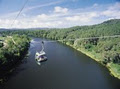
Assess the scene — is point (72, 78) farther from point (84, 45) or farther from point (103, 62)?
point (84, 45)

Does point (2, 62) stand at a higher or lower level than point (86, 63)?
higher

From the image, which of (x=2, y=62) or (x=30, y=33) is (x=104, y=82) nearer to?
(x=2, y=62)

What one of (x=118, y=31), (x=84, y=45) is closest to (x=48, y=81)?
A: (x=84, y=45)

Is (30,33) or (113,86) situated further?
(30,33)

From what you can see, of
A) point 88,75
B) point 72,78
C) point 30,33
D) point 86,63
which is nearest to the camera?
point 72,78

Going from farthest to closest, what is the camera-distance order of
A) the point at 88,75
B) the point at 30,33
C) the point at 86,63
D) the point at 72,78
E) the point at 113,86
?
the point at 30,33 → the point at 86,63 → the point at 88,75 → the point at 72,78 → the point at 113,86

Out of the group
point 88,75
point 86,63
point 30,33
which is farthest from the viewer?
point 30,33

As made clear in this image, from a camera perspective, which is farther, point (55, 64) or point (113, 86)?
point (55, 64)

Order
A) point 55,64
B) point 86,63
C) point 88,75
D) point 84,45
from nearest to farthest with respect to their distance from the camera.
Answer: point 88,75 < point 55,64 < point 86,63 < point 84,45

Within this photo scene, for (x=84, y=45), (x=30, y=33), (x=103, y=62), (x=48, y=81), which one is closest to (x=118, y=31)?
(x=84, y=45)

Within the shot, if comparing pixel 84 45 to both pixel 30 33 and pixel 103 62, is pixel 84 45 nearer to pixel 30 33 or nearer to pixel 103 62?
pixel 103 62
